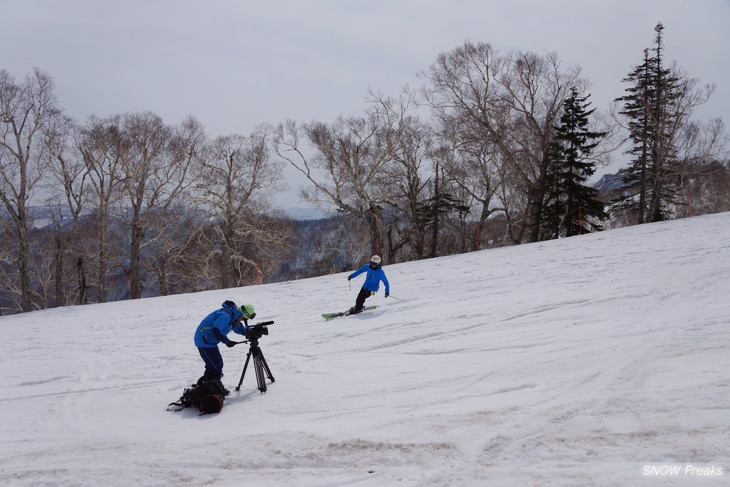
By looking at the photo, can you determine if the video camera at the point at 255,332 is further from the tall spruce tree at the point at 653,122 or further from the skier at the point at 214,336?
the tall spruce tree at the point at 653,122

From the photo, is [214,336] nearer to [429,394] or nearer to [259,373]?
[259,373]

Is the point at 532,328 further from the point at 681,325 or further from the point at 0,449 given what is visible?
the point at 0,449

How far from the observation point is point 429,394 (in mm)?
6254

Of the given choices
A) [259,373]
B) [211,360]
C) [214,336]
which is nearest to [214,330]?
[214,336]

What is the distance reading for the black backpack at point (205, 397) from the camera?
642cm

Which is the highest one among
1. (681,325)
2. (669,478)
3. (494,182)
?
(494,182)

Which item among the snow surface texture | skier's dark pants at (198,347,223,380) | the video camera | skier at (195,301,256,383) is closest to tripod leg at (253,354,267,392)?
the snow surface texture

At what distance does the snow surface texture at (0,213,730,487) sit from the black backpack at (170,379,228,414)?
0.46 ft

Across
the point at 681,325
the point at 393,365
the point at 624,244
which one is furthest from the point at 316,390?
the point at 624,244

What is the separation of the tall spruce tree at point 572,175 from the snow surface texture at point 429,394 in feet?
45.3

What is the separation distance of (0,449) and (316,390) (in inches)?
167

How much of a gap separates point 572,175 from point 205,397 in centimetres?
2625

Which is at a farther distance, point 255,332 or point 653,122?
point 653,122

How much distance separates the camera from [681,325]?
24.7 ft
